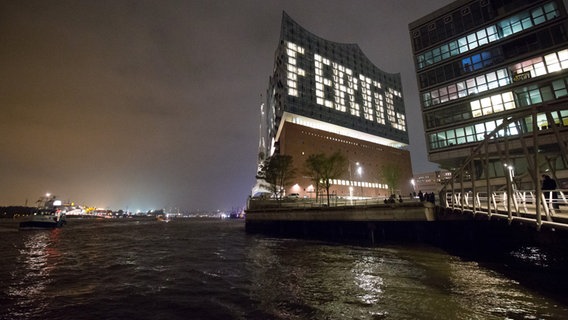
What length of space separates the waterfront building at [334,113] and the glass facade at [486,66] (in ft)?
131

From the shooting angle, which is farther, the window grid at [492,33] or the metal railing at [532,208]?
the window grid at [492,33]

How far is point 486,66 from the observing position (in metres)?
39.6

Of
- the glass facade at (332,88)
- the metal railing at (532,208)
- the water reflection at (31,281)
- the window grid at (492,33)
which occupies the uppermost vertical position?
the glass facade at (332,88)

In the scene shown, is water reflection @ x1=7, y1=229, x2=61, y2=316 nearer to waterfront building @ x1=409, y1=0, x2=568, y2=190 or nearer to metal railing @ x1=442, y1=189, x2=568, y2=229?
metal railing @ x1=442, y1=189, x2=568, y2=229

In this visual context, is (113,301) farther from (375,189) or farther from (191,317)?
(375,189)

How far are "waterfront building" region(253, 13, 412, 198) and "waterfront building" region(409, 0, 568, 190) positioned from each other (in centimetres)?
4000

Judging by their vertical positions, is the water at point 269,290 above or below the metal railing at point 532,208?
below

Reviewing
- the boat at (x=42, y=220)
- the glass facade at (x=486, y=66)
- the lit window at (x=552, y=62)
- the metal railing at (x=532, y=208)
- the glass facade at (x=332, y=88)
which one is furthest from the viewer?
the glass facade at (x=332, y=88)

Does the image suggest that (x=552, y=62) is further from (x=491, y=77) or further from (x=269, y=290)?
(x=269, y=290)

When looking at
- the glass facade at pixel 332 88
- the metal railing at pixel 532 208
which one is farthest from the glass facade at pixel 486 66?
the glass facade at pixel 332 88

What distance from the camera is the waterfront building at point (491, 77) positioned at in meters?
33.9

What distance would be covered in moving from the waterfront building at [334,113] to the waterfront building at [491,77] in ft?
131

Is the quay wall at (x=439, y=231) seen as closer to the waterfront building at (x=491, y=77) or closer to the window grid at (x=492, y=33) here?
the waterfront building at (x=491, y=77)

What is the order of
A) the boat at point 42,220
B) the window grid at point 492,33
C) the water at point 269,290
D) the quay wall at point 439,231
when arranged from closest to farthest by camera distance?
the water at point 269,290
the quay wall at point 439,231
the window grid at point 492,33
the boat at point 42,220
